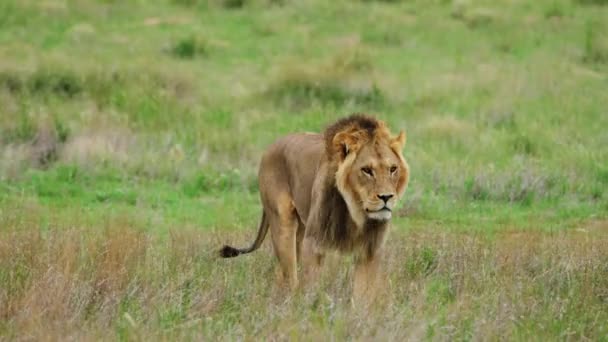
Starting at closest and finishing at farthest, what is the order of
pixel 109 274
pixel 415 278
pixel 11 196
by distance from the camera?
pixel 109 274, pixel 415 278, pixel 11 196

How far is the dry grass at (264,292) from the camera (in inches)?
220

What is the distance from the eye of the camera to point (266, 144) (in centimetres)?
1255

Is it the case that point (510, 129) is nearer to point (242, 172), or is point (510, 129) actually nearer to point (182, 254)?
point (242, 172)

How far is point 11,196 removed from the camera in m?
10.6

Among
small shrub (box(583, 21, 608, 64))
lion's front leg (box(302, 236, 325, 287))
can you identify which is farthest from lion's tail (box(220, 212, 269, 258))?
small shrub (box(583, 21, 608, 64))

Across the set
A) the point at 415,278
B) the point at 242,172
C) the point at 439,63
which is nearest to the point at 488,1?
the point at 439,63

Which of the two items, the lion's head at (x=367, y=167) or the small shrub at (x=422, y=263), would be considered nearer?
the lion's head at (x=367, y=167)

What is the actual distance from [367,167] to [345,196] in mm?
209

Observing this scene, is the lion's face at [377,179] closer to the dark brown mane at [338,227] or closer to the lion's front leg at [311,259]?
the dark brown mane at [338,227]

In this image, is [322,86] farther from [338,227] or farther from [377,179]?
[377,179]

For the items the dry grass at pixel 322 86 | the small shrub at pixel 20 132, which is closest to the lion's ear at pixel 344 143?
the small shrub at pixel 20 132

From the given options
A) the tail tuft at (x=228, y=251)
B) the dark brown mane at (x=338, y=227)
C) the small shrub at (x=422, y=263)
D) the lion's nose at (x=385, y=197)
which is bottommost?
the small shrub at (x=422, y=263)

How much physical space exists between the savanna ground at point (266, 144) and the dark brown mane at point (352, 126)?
77 cm

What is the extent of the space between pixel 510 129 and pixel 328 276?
22.6 feet
